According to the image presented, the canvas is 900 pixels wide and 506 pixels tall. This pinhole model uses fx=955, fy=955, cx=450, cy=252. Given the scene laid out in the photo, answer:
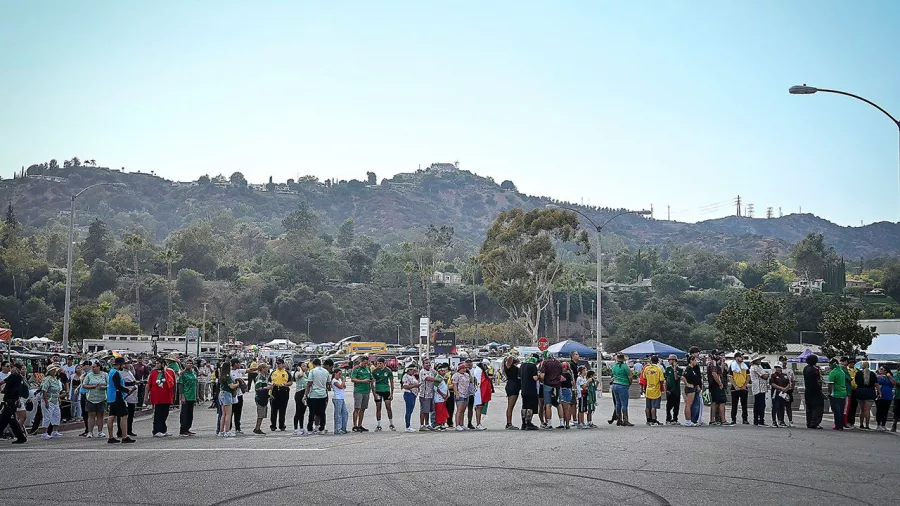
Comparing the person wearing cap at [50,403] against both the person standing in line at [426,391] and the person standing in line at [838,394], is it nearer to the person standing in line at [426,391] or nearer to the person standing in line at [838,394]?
Result: the person standing in line at [426,391]

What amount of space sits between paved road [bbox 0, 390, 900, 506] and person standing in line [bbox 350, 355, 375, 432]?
1.91 metres

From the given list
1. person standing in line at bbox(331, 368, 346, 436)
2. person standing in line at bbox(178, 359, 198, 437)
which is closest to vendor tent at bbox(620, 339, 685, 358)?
person standing in line at bbox(331, 368, 346, 436)

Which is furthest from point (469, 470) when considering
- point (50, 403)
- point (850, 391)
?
point (850, 391)

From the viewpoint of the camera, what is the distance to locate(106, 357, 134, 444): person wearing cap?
1841 cm

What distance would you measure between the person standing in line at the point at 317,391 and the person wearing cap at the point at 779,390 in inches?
409

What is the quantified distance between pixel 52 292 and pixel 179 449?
118m

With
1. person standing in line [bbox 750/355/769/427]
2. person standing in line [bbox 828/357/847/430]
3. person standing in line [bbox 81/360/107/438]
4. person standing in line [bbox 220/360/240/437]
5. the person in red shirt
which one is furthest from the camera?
person standing in line [bbox 750/355/769/427]

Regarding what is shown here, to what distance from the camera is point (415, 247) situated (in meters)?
175

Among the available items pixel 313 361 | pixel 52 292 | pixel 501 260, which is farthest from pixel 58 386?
pixel 52 292

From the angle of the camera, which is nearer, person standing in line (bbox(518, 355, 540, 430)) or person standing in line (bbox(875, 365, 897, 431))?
person standing in line (bbox(518, 355, 540, 430))

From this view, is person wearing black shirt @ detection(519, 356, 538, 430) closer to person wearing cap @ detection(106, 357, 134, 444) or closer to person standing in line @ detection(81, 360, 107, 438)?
person wearing cap @ detection(106, 357, 134, 444)

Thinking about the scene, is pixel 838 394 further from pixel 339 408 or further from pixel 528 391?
pixel 339 408

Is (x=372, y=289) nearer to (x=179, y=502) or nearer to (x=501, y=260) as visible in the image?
(x=501, y=260)

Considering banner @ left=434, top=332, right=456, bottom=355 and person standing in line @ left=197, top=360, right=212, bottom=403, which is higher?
banner @ left=434, top=332, right=456, bottom=355
